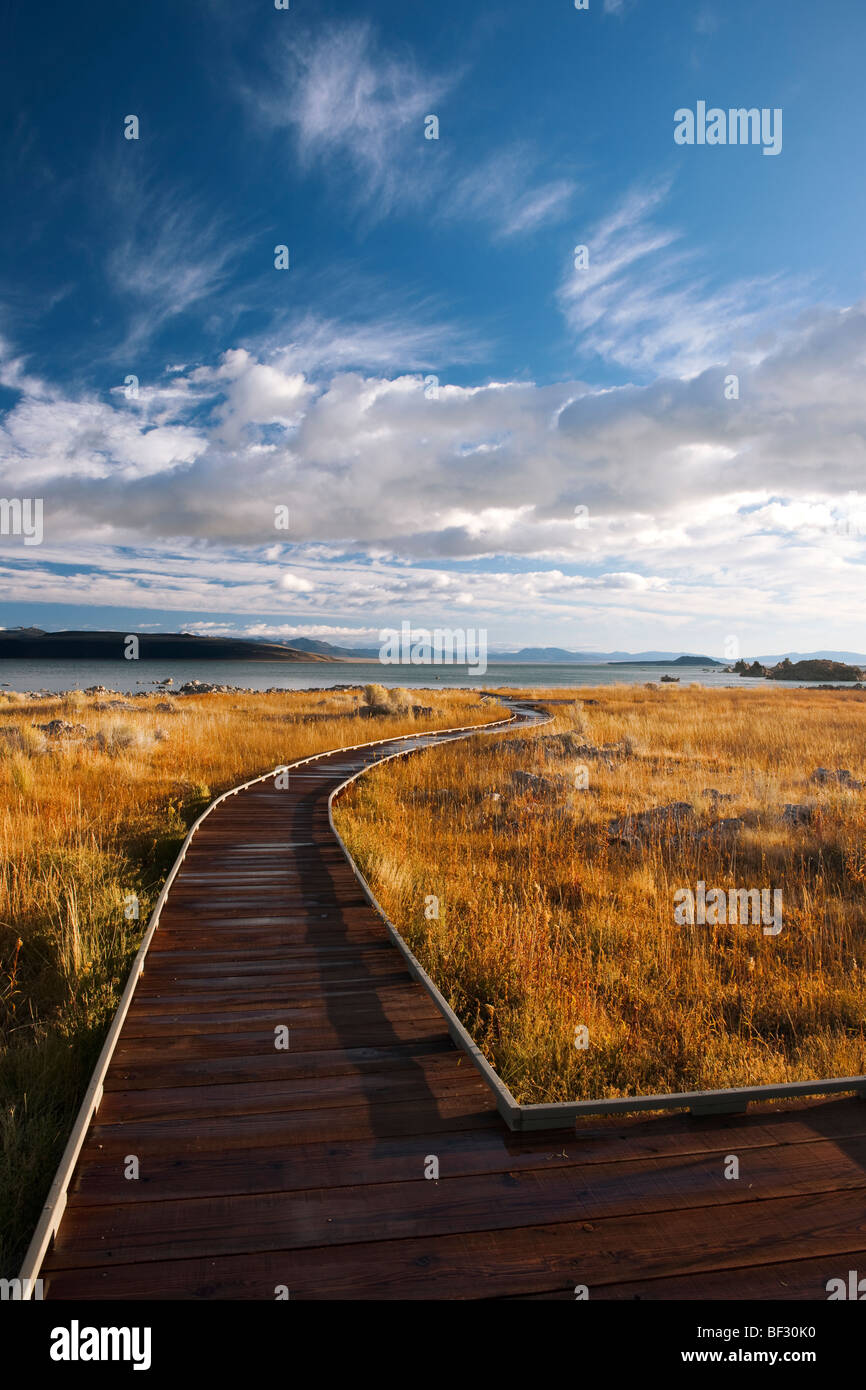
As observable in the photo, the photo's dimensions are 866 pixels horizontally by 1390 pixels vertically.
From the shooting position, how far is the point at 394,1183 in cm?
325

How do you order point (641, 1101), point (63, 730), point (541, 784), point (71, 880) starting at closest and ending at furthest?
point (641, 1101) < point (71, 880) < point (541, 784) < point (63, 730)

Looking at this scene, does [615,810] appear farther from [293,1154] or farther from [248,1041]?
[293,1154]

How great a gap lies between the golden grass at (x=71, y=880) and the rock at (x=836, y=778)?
13.2m

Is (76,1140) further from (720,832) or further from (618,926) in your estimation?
(720,832)

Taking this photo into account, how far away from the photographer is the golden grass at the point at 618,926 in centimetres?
521

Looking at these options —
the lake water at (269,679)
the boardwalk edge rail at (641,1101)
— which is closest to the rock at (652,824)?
the boardwalk edge rail at (641,1101)

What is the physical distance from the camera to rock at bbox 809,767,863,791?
49.3 ft

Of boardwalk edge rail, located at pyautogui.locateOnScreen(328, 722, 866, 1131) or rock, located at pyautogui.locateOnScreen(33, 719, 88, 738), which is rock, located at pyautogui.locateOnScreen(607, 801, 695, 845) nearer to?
boardwalk edge rail, located at pyautogui.locateOnScreen(328, 722, 866, 1131)

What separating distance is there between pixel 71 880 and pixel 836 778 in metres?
15.6

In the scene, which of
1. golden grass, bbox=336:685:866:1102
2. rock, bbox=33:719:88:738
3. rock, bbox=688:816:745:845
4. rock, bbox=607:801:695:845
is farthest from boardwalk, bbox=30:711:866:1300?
rock, bbox=33:719:88:738

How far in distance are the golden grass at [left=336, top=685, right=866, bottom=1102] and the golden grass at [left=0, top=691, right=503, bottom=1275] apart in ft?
9.31

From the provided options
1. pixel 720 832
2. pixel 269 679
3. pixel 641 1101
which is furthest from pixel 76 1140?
pixel 269 679

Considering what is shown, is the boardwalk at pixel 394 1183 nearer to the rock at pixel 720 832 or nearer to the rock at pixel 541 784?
the rock at pixel 720 832
